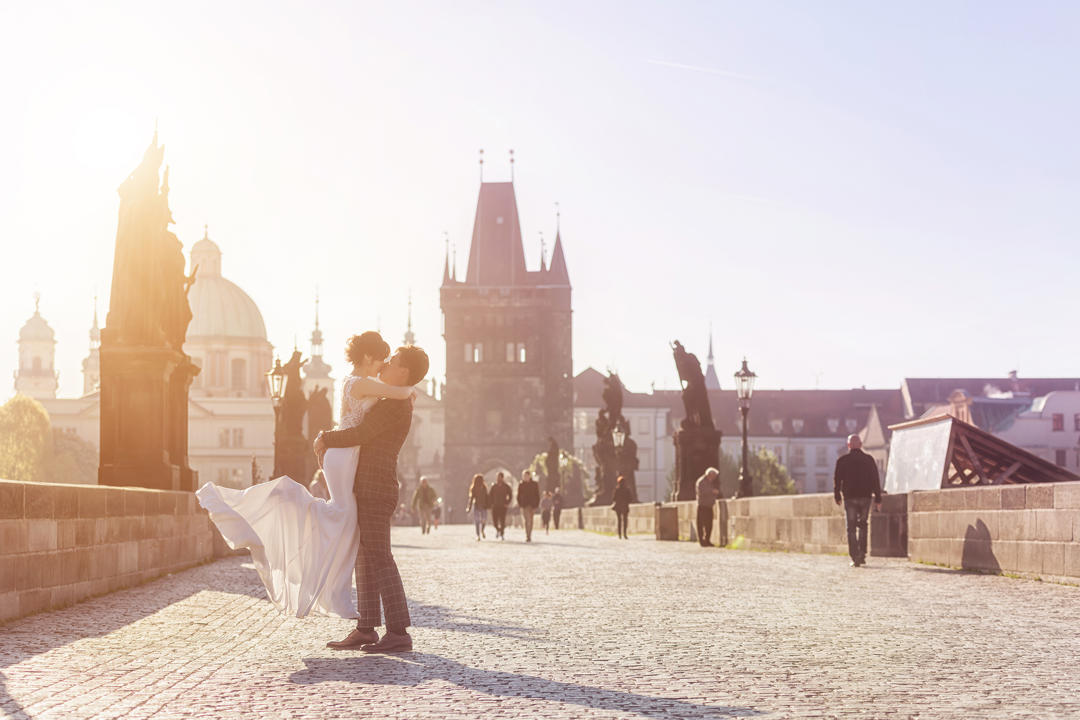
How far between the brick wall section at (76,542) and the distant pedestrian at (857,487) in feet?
25.5

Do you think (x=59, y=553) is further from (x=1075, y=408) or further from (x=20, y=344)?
(x=20, y=344)

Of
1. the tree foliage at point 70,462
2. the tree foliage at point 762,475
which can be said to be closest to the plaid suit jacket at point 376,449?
the tree foliage at point 70,462

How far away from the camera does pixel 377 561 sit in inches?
331

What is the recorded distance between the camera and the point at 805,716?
6195 mm

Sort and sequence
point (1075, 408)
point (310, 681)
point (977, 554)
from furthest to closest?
point (1075, 408) < point (977, 554) < point (310, 681)

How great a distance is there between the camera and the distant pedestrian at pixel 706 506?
2841 centimetres

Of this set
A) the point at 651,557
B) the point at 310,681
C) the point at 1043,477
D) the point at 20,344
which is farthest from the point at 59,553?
the point at 20,344

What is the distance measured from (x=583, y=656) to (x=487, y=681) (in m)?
1.16

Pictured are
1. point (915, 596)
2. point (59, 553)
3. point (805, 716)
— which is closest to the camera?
point (805, 716)

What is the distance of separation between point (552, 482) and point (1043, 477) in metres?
48.0

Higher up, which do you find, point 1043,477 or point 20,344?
point 20,344

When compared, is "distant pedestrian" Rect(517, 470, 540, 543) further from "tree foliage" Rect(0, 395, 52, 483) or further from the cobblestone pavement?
"tree foliage" Rect(0, 395, 52, 483)

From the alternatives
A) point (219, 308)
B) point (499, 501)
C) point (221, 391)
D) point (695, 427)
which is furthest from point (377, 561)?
Answer: point (221, 391)

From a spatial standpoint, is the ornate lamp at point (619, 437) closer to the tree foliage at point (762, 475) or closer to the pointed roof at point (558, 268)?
the tree foliage at point (762, 475)
